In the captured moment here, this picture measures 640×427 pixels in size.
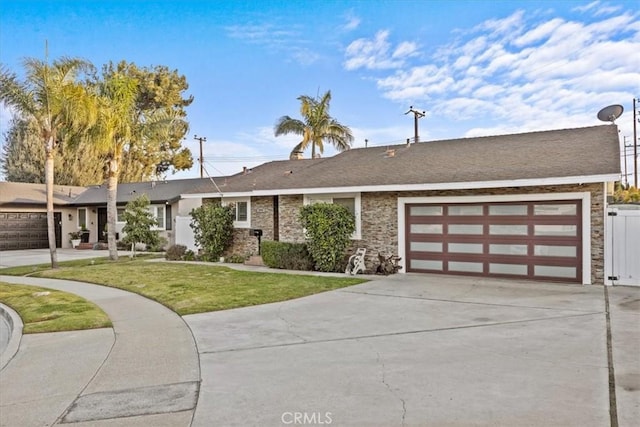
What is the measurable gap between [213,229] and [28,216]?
51.8 feet

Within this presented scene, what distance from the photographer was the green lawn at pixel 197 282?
893 cm

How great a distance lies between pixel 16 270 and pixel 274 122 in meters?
15.0

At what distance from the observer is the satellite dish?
1242 cm

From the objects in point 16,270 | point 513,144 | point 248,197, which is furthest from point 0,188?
point 513,144

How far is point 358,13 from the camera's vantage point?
1476 centimetres

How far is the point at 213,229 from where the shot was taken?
15.8m

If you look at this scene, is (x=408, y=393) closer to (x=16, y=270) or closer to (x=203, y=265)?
(x=203, y=265)

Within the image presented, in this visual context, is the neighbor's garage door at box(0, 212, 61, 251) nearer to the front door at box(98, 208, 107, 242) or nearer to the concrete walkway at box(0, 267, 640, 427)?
the front door at box(98, 208, 107, 242)

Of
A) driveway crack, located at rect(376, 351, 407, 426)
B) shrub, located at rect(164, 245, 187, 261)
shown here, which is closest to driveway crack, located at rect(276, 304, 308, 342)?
driveway crack, located at rect(376, 351, 407, 426)

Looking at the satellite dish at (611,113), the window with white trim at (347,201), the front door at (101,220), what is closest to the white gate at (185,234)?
the window with white trim at (347,201)

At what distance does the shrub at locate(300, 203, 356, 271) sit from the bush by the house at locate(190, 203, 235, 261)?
13.1 feet

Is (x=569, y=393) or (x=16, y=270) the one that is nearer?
(x=569, y=393)

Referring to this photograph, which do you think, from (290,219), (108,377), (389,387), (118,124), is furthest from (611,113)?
(118,124)

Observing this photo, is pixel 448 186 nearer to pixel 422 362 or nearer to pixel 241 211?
pixel 422 362
